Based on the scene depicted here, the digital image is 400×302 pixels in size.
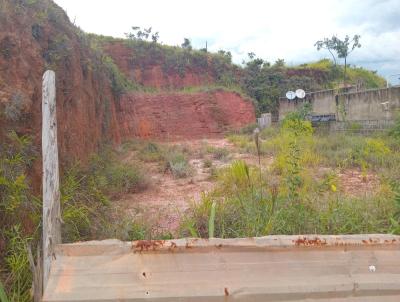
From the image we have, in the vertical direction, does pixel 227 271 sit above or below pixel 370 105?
below

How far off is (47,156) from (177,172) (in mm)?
5861

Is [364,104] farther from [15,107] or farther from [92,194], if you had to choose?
[15,107]

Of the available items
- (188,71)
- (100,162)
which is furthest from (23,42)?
(188,71)

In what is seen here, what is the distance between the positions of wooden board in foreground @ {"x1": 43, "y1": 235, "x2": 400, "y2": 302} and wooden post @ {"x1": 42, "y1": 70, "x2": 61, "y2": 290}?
0.06m

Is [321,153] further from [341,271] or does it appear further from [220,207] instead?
[341,271]

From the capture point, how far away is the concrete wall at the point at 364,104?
41.9ft

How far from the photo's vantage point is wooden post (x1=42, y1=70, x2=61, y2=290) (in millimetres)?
2229

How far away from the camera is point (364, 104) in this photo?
1417cm

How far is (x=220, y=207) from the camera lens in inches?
163

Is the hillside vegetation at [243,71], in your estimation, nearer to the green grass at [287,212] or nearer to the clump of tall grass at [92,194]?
the clump of tall grass at [92,194]

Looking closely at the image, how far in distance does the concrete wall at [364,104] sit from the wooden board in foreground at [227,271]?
11.4 meters

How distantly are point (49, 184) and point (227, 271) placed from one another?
46.1 inches

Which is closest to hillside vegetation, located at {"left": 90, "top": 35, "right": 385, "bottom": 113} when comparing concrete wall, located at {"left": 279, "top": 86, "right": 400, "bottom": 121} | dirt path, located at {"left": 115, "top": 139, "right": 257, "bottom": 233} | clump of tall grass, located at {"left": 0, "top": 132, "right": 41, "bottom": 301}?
concrete wall, located at {"left": 279, "top": 86, "right": 400, "bottom": 121}

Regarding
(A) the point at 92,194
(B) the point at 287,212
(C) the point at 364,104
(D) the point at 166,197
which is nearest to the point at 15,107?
(A) the point at 92,194
